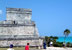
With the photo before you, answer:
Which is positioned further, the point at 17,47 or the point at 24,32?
the point at 24,32

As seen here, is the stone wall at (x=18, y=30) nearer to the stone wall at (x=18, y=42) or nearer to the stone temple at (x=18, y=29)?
the stone temple at (x=18, y=29)

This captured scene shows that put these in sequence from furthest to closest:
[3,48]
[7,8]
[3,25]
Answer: [7,8]
[3,25]
[3,48]

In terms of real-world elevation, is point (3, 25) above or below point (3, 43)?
above

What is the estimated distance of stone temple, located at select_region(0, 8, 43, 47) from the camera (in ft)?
69.4

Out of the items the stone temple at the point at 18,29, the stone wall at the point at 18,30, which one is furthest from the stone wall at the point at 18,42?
the stone wall at the point at 18,30

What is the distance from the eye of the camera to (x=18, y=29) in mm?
22328

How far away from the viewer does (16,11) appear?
2403 centimetres

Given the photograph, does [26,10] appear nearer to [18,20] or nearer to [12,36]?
[18,20]

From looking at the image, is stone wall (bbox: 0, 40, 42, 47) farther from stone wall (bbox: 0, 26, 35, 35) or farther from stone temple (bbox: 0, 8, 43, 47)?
stone wall (bbox: 0, 26, 35, 35)

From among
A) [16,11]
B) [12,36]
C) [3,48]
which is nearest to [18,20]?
[16,11]

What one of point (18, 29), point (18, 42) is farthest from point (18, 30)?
point (18, 42)

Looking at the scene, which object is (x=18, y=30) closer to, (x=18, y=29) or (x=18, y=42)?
(x=18, y=29)

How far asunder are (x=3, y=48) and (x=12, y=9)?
615 centimetres

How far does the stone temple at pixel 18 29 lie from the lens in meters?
21.2
